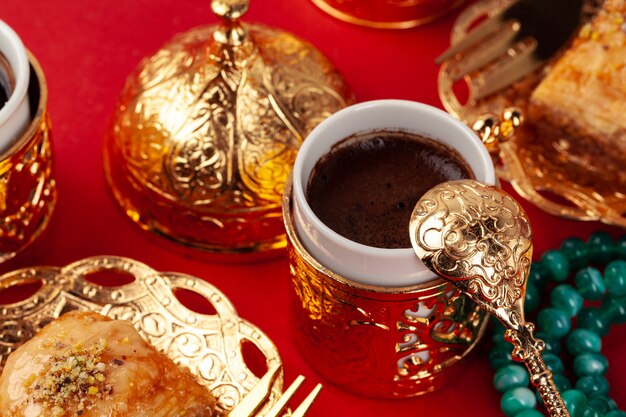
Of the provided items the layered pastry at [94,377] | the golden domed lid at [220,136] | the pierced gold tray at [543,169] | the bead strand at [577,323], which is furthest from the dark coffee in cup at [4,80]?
the bead strand at [577,323]

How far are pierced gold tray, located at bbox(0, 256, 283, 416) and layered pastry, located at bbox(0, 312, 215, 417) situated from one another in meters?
0.07

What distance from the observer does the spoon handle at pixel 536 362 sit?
118 cm

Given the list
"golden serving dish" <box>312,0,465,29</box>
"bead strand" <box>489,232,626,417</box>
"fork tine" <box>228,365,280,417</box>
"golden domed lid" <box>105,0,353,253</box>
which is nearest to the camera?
"fork tine" <box>228,365,280,417</box>

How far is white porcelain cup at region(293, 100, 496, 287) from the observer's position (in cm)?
Result: 119

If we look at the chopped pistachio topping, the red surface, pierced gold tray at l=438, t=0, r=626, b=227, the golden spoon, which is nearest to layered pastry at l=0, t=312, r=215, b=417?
the chopped pistachio topping

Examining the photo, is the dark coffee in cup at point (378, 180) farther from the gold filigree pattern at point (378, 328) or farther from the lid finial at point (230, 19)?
the lid finial at point (230, 19)

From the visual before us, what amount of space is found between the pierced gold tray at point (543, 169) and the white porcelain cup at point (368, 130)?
17cm

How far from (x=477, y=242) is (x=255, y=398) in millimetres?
375

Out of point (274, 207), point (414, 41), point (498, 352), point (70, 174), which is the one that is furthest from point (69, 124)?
point (498, 352)

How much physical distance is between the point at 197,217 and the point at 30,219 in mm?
259

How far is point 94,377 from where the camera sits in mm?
1211

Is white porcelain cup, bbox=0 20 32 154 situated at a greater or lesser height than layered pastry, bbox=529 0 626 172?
greater

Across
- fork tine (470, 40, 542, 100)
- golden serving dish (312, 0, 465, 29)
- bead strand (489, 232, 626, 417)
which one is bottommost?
bead strand (489, 232, 626, 417)

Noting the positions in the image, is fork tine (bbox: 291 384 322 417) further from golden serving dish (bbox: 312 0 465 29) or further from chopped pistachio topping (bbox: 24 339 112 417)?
golden serving dish (bbox: 312 0 465 29)
